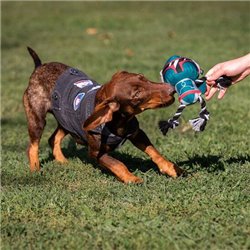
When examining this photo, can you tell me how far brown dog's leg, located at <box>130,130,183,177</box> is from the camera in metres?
6.18

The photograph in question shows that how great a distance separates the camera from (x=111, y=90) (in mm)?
5828

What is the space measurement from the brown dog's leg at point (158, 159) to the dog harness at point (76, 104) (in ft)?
0.69

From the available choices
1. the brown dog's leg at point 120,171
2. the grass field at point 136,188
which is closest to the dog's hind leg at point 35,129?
the grass field at point 136,188

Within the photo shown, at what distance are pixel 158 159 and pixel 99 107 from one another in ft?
3.07

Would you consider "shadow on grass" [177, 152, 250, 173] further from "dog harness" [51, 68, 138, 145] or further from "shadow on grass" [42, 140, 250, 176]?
"dog harness" [51, 68, 138, 145]

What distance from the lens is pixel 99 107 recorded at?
5.73 meters

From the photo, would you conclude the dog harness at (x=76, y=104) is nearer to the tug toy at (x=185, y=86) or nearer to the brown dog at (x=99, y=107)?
the brown dog at (x=99, y=107)

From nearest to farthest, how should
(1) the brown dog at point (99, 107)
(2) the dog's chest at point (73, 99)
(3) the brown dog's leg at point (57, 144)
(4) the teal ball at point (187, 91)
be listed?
1. (4) the teal ball at point (187, 91)
2. (1) the brown dog at point (99, 107)
3. (2) the dog's chest at point (73, 99)
4. (3) the brown dog's leg at point (57, 144)

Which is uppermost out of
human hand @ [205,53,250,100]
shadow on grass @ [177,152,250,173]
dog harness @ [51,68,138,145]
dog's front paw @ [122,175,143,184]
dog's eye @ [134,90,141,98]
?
human hand @ [205,53,250,100]

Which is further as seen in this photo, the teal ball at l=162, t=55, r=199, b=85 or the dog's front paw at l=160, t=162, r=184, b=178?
the dog's front paw at l=160, t=162, r=184, b=178

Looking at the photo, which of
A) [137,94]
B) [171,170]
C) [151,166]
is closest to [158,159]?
[171,170]

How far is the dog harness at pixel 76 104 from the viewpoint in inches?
241

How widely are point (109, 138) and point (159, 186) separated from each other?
701mm

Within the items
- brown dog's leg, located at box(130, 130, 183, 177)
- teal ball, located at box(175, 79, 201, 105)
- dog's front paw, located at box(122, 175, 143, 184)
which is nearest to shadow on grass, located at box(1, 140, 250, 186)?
brown dog's leg, located at box(130, 130, 183, 177)
